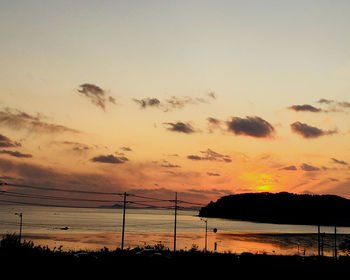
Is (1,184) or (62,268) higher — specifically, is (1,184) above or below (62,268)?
above

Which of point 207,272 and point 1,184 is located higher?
point 1,184

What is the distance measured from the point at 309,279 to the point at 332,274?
641 centimetres

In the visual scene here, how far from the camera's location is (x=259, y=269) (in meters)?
55.4

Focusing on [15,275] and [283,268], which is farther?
[283,268]

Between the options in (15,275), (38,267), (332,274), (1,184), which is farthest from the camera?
(1,184)

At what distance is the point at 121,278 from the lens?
1751 inches

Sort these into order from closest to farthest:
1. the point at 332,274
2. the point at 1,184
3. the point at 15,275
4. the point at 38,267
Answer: the point at 15,275, the point at 38,267, the point at 332,274, the point at 1,184

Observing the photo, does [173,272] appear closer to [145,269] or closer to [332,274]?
[145,269]

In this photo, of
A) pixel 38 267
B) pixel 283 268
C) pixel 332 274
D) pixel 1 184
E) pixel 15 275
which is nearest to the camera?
pixel 15 275

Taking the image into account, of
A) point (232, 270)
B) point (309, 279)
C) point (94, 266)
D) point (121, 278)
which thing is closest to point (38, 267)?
point (94, 266)

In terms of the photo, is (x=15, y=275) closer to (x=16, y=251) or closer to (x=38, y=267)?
(x=38, y=267)

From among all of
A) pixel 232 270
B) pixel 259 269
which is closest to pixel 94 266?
pixel 232 270

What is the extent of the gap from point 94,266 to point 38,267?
7189 mm

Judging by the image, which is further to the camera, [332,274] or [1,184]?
[1,184]
